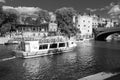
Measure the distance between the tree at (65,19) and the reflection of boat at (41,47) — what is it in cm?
5017

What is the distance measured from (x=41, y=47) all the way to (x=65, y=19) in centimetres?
6121

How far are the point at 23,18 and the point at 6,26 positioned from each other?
34.3 meters

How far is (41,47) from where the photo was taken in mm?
33219

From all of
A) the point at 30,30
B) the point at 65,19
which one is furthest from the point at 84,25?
the point at 30,30

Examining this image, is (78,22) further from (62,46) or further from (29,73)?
(29,73)

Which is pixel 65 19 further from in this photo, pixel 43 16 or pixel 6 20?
pixel 6 20

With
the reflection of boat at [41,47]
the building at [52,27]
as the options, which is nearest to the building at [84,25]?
the building at [52,27]

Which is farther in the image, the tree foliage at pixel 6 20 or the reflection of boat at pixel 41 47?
the tree foliage at pixel 6 20

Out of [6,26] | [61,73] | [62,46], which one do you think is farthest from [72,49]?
[6,26]

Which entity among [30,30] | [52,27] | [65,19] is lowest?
[30,30]

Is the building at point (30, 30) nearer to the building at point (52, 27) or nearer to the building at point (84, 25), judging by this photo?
the building at point (52, 27)

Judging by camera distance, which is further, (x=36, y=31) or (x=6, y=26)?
(x=36, y=31)

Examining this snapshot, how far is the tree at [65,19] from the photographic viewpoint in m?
89.2

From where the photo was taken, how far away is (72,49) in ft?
133
